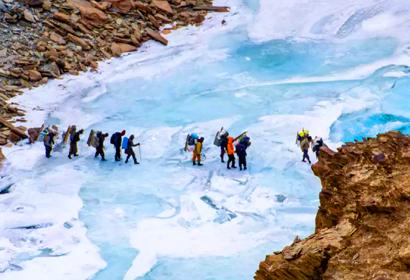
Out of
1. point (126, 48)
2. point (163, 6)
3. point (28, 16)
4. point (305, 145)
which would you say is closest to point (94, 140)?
point (305, 145)

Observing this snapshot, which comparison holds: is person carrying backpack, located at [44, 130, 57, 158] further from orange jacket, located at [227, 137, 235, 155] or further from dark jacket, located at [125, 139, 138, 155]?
orange jacket, located at [227, 137, 235, 155]

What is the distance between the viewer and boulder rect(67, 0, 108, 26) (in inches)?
1003

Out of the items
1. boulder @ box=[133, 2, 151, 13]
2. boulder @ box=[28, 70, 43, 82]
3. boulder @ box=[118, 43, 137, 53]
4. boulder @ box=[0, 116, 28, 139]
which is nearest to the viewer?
boulder @ box=[0, 116, 28, 139]

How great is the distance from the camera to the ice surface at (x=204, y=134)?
44.5ft

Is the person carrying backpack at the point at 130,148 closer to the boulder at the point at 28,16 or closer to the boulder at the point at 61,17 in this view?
the boulder at the point at 61,17

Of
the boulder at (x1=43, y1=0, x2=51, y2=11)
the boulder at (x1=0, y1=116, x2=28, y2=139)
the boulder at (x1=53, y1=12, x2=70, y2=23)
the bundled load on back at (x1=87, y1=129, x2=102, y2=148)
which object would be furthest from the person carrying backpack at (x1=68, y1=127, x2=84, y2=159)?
the boulder at (x1=43, y1=0, x2=51, y2=11)

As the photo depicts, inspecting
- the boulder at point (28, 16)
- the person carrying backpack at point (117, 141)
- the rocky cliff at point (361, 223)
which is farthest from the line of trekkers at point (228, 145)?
the boulder at point (28, 16)

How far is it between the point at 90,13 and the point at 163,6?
3.49m

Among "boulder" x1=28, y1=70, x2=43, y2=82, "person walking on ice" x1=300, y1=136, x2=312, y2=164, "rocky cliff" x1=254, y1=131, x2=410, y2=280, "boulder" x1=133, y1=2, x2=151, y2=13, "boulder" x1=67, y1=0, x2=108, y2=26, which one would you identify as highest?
"boulder" x1=133, y1=2, x2=151, y2=13

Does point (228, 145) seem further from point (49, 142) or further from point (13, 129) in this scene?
point (13, 129)

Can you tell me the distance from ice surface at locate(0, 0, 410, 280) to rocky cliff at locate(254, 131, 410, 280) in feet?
20.7

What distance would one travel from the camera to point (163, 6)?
1071 inches

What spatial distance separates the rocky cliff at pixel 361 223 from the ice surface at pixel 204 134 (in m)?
6.30

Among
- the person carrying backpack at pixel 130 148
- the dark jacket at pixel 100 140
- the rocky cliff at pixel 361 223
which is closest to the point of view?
the rocky cliff at pixel 361 223
